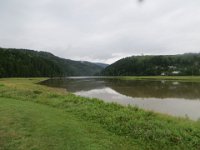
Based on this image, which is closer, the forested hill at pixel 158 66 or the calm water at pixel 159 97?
the calm water at pixel 159 97

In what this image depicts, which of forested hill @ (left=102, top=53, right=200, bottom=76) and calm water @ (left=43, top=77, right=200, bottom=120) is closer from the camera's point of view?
calm water @ (left=43, top=77, right=200, bottom=120)

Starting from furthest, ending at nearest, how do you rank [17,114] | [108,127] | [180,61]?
[180,61]
[17,114]
[108,127]

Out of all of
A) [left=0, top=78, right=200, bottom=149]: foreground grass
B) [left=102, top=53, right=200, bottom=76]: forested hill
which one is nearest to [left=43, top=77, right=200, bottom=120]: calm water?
[left=0, top=78, right=200, bottom=149]: foreground grass

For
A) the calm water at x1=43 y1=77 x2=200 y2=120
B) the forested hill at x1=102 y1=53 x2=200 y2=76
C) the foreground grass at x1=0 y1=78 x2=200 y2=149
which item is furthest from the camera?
the forested hill at x1=102 y1=53 x2=200 y2=76

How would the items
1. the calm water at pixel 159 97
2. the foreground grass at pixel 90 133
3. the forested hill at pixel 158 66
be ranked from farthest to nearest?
the forested hill at pixel 158 66 < the calm water at pixel 159 97 < the foreground grass at pixel 90 133

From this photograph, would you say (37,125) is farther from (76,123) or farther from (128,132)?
(128,132)

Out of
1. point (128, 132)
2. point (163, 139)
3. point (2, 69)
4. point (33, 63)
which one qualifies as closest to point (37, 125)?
point (128, 132)

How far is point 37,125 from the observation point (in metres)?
10.1

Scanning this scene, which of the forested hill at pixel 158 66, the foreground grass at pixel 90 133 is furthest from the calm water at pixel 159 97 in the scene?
the forested hill at pixel 158 66

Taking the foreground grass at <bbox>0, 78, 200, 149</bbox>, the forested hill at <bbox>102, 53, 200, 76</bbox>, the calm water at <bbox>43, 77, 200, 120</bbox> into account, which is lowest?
the calm water at <bbox>43, 77, 200, 120</bbox>

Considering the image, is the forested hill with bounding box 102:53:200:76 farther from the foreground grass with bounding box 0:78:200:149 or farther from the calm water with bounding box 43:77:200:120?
the foreground grass with bounding box 0:78:200:149

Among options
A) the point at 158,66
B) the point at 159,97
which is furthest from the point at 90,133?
the point at 158,66

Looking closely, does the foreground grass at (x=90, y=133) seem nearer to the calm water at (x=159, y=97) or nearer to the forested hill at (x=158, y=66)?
the calm water at (x=159, y=97)

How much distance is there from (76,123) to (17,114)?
3808mm
